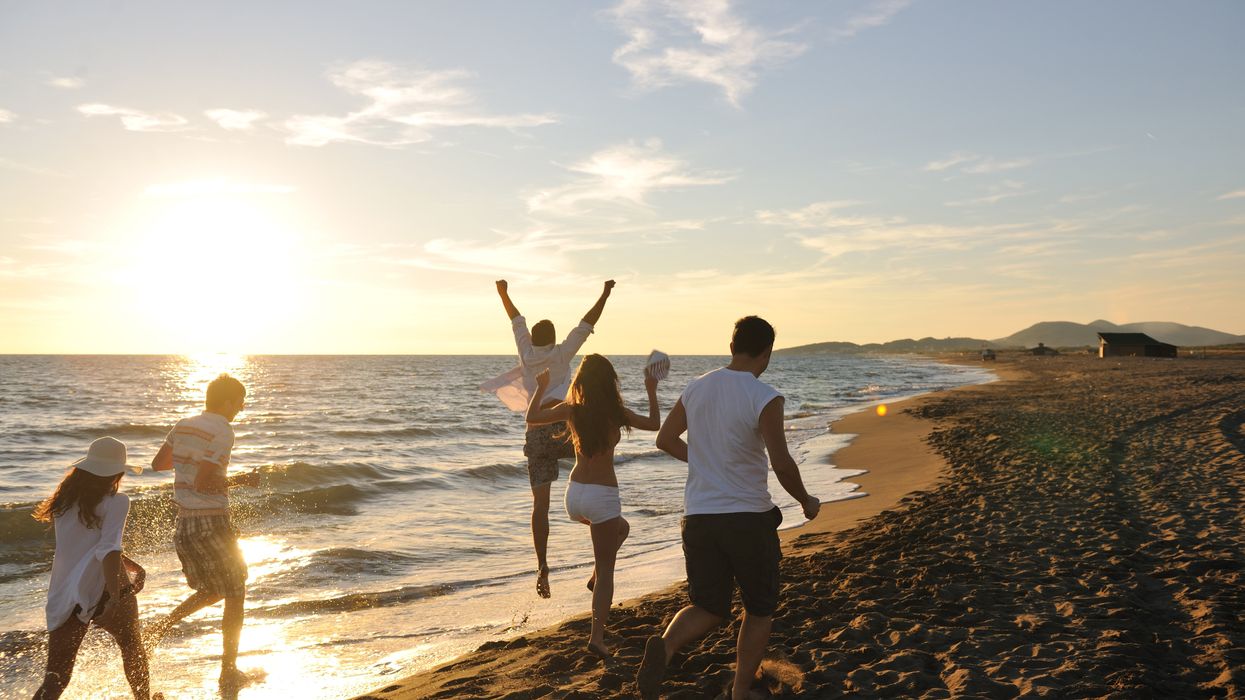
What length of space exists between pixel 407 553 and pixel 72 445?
21459 mm

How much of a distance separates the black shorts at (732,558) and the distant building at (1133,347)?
94.4 meters

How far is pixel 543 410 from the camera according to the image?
538 centimetres

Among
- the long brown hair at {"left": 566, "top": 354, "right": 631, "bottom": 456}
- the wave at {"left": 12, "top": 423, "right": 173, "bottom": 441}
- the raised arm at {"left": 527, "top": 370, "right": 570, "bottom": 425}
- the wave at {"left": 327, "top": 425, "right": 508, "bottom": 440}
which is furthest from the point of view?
the wave at {"left": 327, "top": 425, "right": 508, "bottom": 440}

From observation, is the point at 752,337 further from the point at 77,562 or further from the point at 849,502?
the point at 849,502

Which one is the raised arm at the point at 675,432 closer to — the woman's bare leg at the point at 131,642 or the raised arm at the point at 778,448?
the raised arm at the point at 778,448

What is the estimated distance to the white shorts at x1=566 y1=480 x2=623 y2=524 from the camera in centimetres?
505

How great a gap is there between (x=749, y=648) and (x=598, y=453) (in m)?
1.56

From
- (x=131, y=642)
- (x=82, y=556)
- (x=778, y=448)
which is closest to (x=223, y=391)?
(x=82, y=556)

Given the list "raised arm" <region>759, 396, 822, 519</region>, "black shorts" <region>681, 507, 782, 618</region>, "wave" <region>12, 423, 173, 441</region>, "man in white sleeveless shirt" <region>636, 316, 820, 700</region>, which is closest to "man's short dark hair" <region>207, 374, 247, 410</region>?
"man in white sleeveless shirt" <region>636, 316, 820, 700</region>

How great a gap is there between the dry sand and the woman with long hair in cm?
65

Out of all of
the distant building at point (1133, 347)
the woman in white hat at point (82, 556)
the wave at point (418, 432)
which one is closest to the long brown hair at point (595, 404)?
the woman in white hat at point (82, 556)

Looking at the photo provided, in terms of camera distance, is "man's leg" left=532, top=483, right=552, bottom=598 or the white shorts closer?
the white shorts

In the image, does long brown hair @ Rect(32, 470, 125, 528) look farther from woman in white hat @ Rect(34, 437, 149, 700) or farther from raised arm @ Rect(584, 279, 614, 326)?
raised arm @ Rect(584, 279, 614, 326)

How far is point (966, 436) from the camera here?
66.7 feet
